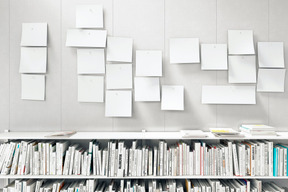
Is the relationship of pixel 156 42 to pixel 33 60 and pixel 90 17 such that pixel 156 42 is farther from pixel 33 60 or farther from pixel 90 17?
pixel 33 60

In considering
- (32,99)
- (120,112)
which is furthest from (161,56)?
(32,99)

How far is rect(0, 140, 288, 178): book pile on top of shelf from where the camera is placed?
1.69 m

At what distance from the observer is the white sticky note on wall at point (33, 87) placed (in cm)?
196

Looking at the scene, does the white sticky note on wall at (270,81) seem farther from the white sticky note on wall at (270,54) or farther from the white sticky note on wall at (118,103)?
the white sticky note on wall at (118,103)

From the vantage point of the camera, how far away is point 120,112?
195 cm

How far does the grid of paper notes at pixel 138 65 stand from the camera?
1936mm

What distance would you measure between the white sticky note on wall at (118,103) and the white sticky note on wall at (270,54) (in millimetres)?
1290

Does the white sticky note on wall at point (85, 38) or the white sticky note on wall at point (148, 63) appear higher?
the white sticky note on wall at point (85, 38)

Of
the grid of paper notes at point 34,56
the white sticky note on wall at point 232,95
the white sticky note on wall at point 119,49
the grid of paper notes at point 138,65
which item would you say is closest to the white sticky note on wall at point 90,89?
the grid of paper notes at point 138,65

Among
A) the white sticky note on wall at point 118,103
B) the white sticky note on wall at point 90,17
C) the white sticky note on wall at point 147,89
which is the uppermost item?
the white sticky note on wall at point 90,17

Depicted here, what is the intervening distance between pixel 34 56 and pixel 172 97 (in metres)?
1.37

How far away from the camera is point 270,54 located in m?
1.94

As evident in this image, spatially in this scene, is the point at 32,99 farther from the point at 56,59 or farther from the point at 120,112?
the point at 120,112

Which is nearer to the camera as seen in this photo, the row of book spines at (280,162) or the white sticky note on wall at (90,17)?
the row of book spines at (280,162)
